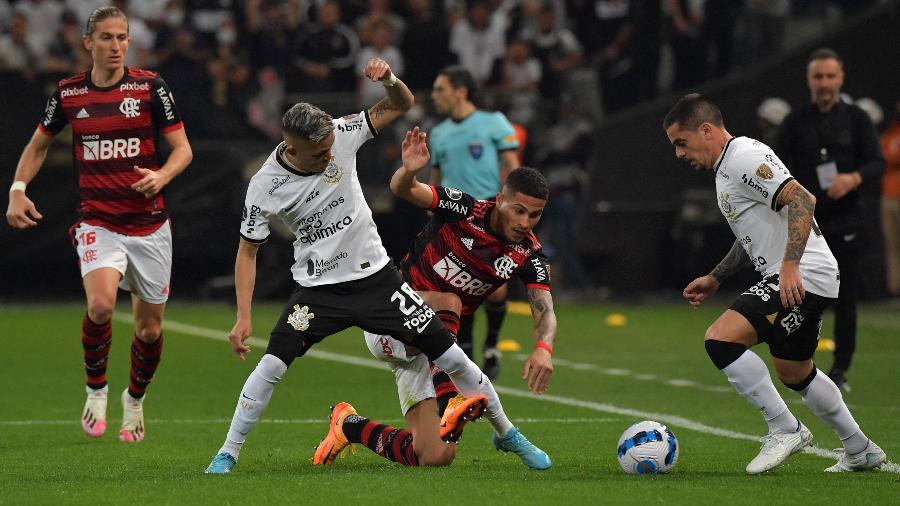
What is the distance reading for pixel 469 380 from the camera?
25.8 feet

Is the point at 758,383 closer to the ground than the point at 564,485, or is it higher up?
higher up

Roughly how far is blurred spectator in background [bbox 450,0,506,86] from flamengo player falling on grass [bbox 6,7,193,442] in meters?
11.7

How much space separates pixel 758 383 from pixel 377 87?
43.2 feet

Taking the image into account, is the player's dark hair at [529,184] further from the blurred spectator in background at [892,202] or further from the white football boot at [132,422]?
the blurred spectator in background at [892,202]

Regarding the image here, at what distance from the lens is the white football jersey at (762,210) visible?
301 inches

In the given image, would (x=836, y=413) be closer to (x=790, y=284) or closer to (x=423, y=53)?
(x=790, y=284)

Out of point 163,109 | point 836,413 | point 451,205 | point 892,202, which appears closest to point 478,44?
point 892,202

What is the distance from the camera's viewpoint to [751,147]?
305 inches

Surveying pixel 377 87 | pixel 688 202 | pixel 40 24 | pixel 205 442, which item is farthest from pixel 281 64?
pixel 205 442

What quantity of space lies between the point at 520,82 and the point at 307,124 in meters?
13.2

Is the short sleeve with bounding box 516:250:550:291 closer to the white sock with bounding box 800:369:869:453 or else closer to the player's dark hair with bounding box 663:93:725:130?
the player's dark hair with bounding box 663:93:725:130

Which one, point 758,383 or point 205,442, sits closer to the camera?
point 758,383

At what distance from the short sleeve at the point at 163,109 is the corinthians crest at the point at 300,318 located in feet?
7.58

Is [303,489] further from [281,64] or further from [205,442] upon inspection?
[281,64]
